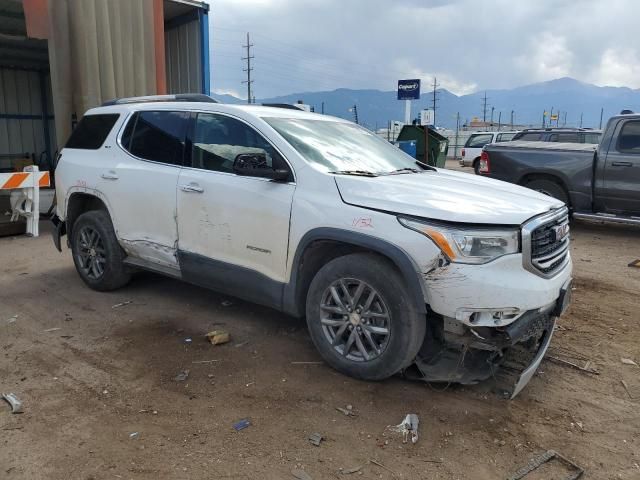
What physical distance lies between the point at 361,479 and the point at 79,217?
4.17 metres

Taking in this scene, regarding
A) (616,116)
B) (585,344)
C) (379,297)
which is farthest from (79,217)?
(616,116)

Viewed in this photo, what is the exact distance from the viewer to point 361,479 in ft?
8.66

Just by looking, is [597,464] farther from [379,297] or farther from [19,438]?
[19,438]

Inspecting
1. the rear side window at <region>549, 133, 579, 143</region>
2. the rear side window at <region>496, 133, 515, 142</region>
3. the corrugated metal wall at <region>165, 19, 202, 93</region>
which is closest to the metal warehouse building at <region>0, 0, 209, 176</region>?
the corrugated metal wall at <region>165, 19, 202, 93</region>

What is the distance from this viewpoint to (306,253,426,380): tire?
328 cm

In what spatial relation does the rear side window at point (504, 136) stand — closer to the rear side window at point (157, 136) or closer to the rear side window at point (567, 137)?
the rear side window at point (567, 137)

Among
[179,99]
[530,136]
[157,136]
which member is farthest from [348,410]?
[530,136]

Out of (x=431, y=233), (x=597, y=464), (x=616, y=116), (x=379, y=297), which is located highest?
(x=616, y=116)

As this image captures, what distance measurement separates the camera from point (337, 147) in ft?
13.9

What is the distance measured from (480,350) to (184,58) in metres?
10.6

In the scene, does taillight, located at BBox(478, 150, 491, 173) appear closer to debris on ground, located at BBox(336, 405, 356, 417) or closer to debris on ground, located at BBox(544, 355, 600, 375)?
debris on ground, located at BBox(544, 355, 600, 375)

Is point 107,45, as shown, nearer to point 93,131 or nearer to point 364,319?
point 93,131

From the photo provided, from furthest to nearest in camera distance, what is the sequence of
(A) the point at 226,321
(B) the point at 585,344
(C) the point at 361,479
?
(A) the point at 226,321, (B) the point at 585,344, (C) the point at 361,479

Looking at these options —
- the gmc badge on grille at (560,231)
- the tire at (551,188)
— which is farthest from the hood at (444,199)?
the tire at (551,188)
